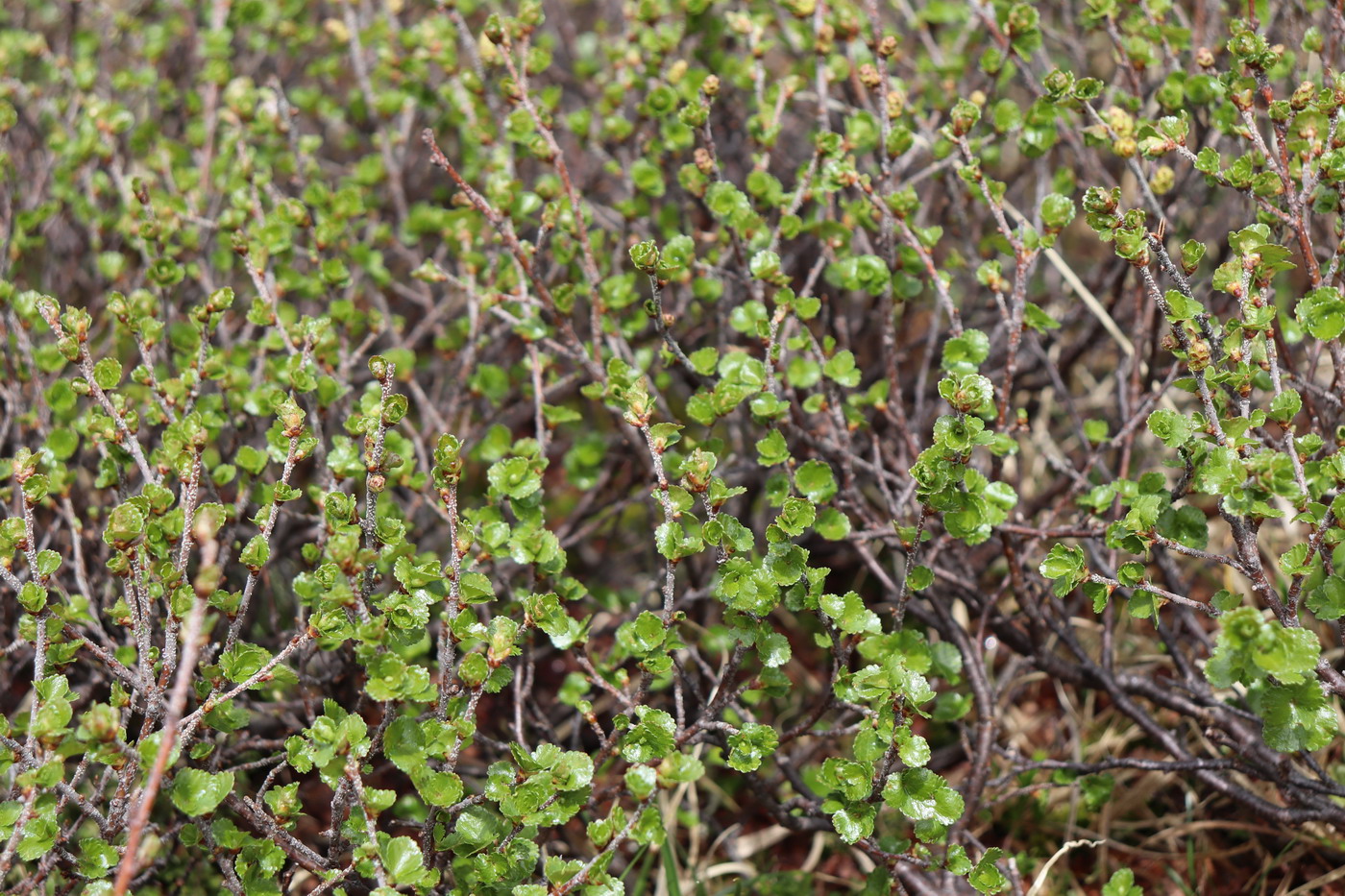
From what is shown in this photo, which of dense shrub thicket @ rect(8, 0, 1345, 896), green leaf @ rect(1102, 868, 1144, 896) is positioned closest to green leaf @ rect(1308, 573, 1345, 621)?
dense shrub thicket @ rect(8, 0, 1345, 896)

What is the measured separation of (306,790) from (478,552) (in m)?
1.02

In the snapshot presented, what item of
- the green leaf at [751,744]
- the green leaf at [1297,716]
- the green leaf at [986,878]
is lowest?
the green leaf at [986,878]

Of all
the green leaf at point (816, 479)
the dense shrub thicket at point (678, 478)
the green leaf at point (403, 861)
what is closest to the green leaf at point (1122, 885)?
the dense shrub thicket at point (678, 478)

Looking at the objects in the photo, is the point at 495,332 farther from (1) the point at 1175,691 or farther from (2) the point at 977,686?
(1) the point at 1175,691

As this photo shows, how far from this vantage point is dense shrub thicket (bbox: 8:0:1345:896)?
5.02 ft

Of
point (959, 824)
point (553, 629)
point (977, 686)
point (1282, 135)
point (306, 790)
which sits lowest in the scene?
point (306, 790)

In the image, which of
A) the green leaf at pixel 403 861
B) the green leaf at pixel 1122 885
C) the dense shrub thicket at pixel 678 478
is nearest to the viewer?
the green leaf at pixel 403 861

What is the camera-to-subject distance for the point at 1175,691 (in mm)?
2088

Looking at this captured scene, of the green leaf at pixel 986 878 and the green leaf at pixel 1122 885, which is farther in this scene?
the green leaf at pixel 1122 885

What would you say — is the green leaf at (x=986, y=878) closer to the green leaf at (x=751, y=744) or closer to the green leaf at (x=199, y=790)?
the green leaf at (x=751, y=744)

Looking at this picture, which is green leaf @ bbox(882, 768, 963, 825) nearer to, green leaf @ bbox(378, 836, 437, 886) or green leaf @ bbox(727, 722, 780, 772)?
green leaf @ bbox(727, 722, 780, 772)

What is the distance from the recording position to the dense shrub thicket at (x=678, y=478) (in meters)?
Result: 1.53

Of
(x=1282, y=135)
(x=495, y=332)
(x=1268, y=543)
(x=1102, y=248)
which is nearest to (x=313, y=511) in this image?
(x=495, y=332)

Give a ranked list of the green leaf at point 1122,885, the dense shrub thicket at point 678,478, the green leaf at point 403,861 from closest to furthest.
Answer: the green leaf at point 403,861 < the dense shrub thicket at point 678,478 < the green leaf at point 1122,885
